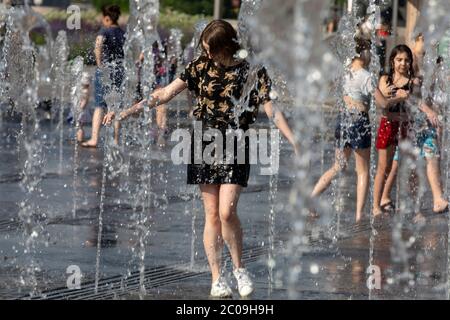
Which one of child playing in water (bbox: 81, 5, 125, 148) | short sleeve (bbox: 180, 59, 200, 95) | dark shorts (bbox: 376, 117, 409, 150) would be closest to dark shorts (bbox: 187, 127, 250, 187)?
short sleeve (bbox: 180, 59, 200, 95)

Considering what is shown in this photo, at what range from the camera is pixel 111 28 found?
14.8m

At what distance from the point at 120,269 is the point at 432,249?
7.71ft

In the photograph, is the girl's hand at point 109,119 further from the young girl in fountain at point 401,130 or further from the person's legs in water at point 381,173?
the person's legs in water at point 381,173

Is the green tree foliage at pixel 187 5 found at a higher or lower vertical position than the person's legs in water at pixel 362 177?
higher

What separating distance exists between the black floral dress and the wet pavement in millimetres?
671

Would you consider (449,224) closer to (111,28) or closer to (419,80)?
(419,80)

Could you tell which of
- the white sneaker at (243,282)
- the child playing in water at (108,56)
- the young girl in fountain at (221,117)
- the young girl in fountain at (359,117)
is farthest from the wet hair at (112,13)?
the white sneaker at (243,282)

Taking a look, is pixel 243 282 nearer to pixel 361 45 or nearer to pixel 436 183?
pixel 361 45

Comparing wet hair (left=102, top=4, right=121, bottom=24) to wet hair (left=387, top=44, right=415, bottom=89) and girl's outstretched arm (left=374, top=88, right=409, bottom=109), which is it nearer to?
wet hair (left=387, top=44, right=415, bottom=89)

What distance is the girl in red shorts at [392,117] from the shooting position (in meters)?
10.9

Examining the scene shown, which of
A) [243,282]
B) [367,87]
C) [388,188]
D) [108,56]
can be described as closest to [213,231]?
[243,282]

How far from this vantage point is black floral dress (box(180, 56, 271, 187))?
7.63 meters

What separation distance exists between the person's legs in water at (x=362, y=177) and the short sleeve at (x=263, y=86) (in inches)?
129

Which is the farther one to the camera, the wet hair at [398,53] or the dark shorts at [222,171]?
the wet hair at [398,53]
